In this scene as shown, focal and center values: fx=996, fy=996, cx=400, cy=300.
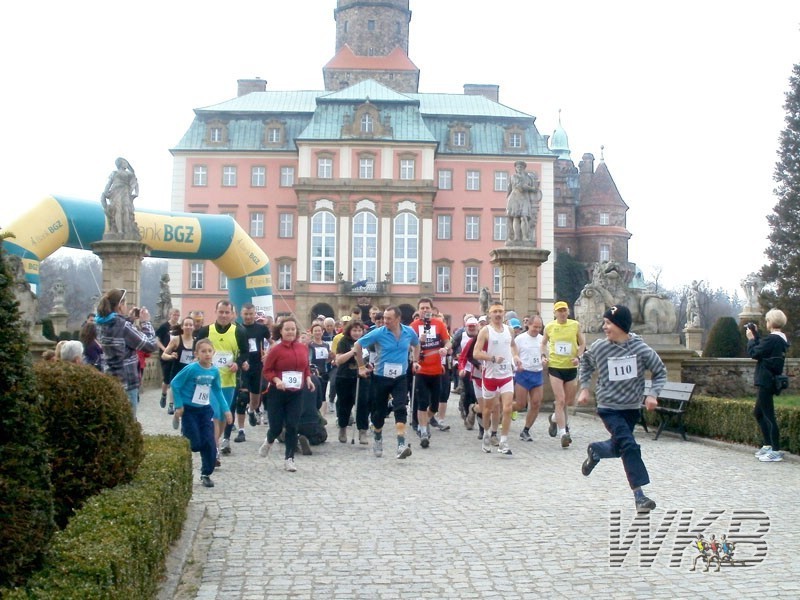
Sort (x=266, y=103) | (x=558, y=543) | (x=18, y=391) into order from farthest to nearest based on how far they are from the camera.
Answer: (x=266, y=103) < (x=558, y=543) < (x=18, y=391)

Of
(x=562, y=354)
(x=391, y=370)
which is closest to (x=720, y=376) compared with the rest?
(x=562, y=354)

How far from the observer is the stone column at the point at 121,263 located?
2177cm

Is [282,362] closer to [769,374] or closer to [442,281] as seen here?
[769,374]

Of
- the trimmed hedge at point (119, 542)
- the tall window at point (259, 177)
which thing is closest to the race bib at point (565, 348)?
the trimmed hedge at point (119, 542)

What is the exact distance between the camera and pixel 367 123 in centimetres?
6262

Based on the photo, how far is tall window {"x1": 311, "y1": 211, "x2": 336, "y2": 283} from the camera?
6219 cm

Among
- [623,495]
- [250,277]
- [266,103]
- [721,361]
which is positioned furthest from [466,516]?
[266,103]

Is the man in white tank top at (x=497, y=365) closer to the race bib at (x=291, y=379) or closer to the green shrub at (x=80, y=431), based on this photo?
the race bib at (x=291, y=379)

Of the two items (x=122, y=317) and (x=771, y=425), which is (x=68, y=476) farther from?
(x=771, y=425)

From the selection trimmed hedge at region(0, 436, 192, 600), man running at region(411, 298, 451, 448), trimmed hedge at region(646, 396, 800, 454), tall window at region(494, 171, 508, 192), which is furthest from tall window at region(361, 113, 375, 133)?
trimmed hedge at region(0, 436, 192, 600)

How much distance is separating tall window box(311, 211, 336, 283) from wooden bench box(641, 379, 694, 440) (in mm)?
47382

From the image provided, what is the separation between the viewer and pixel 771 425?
482 inches

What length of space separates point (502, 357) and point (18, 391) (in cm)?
911

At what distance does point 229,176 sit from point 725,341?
39.8 m
